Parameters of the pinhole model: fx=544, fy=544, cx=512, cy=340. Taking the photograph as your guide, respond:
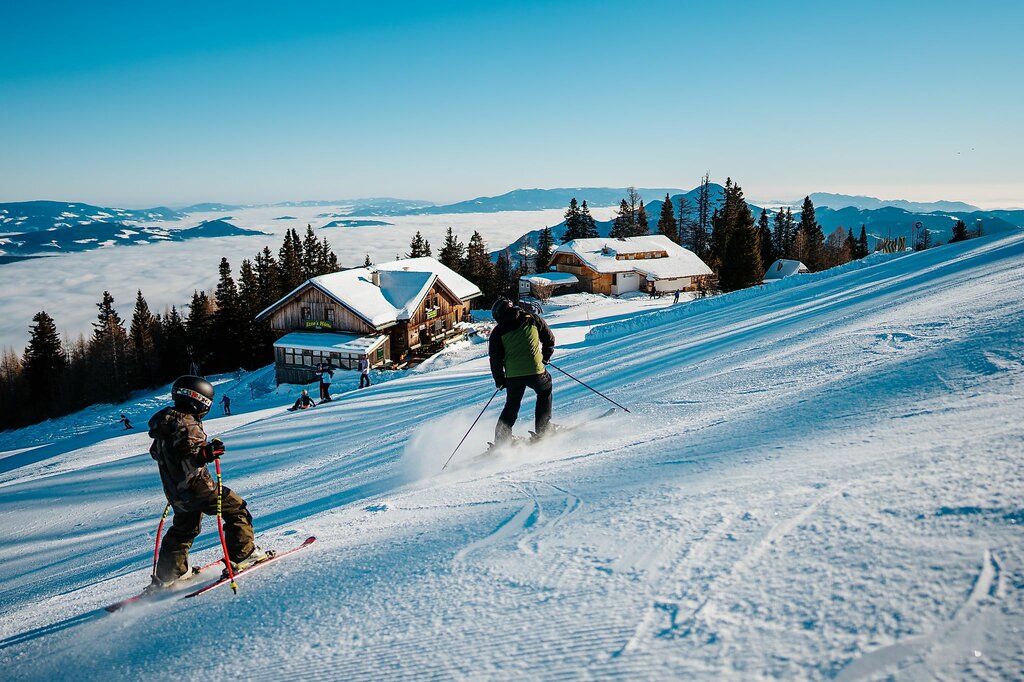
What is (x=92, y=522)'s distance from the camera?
8117mm

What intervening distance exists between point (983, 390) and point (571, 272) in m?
54.3

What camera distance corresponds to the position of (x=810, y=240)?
72.6m

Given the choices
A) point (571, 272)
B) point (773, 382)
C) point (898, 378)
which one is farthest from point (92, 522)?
point (571, 272)

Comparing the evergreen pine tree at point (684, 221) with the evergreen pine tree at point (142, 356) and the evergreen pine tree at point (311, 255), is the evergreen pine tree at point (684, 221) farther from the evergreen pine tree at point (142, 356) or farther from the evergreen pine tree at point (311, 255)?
the evergreen pine tree at point (142, 356)

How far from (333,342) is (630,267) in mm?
31634

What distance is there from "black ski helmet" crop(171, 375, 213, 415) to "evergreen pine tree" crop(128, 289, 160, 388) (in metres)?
66.3

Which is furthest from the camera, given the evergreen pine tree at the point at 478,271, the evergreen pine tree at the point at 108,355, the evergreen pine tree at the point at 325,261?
the evergreen pine tree at the point at 325,261

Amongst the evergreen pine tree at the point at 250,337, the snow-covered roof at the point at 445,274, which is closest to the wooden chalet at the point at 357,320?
the snow-covered roof at the point at 445,274

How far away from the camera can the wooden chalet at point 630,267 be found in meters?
53.8

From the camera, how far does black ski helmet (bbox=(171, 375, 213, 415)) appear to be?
4.13 metres

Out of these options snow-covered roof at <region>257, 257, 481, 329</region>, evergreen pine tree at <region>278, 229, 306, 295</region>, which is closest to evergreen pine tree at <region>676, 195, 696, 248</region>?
snow-covered roof at <region>257, 257, 481, 329</region>

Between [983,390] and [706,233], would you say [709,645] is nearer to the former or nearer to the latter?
[983,390]

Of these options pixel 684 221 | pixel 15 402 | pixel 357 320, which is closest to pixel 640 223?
pixel 684 221

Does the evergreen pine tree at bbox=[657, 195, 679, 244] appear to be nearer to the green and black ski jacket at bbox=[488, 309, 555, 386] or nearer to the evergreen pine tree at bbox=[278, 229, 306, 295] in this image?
the evergreen pine tree at bbox=[278, 229, 306, 295]
